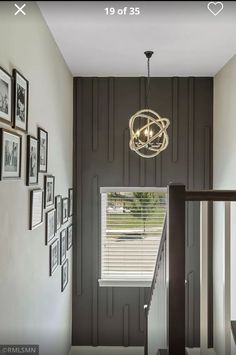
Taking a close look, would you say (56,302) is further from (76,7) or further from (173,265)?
(76,7)

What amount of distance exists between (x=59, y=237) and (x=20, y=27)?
6.12 ft

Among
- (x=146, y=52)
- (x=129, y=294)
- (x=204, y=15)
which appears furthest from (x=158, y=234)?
(x=204, y=15)

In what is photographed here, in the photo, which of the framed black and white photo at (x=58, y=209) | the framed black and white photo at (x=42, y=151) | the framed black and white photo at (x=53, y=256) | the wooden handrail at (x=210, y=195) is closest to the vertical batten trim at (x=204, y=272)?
the wooden handrail at (x=210, y=195)

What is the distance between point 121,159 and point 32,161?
201cm

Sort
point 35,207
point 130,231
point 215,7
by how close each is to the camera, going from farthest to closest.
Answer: point 130,231, point 35,207, point 215,7

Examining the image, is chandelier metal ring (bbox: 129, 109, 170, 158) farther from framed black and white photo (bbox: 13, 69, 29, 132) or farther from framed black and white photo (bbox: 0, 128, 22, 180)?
framed black and white photo (bbox: 0, 128, 22, 180)

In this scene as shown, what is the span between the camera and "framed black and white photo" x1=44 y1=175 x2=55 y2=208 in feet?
8.65

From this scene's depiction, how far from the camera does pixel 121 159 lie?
13.6 feet

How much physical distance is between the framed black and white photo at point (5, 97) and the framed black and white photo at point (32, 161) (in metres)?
0.39

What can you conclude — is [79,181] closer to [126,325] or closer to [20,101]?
[126,325]

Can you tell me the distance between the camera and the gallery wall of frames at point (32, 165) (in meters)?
1.71

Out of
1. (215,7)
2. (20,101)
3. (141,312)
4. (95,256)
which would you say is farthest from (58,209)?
(215,7)

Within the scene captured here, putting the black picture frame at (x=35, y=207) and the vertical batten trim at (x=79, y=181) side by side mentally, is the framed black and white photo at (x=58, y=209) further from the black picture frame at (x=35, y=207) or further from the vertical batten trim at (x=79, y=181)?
the vertical batten trim at (x=79, y=181)

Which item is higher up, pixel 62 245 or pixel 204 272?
pixel 204 272
